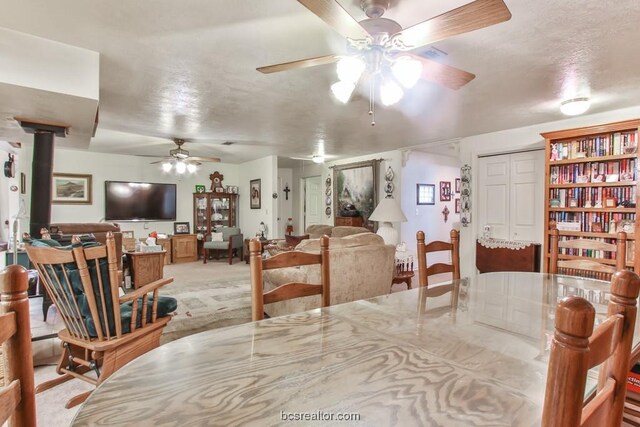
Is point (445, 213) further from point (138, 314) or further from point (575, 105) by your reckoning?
point (138, 314)

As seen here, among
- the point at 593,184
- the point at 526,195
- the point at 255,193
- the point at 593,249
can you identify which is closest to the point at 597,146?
the point at 593,184

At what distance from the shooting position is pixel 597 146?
3.61 metres

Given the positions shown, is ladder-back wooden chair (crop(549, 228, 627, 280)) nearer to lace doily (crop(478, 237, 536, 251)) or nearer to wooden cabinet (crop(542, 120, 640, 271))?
wooden cabinet (crop(542, 120, 640, 271))

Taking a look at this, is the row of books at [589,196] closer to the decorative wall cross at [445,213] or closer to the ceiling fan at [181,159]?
the decorative wall cross at [445,213]

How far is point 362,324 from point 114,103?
345 cm

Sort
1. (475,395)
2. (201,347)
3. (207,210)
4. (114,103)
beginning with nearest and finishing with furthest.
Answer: (475,395) < (201,347) < (114,103) < (207,210)

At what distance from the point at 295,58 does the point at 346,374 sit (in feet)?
7.02

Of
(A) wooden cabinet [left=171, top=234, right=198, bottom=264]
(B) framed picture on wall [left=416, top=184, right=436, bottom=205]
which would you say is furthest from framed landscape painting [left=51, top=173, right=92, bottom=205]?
(B) framed picture on wall [left=416, top=184, right=436, bottom=205]

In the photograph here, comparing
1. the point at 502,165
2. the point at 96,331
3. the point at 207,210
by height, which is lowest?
the point at 96,331

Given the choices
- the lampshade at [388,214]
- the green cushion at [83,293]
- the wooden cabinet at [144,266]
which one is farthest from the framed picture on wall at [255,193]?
the green cushion at [83,293]

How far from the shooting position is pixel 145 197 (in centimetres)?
702

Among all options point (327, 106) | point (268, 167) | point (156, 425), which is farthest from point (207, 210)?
→ point (156, 425)

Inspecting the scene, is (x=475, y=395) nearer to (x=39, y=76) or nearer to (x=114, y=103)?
(x=39, y=76)

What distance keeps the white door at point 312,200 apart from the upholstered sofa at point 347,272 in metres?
5.16
